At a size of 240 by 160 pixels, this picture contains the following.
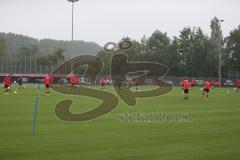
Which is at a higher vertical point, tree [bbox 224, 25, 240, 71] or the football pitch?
tree [bbox 224, 25, 240, 71]

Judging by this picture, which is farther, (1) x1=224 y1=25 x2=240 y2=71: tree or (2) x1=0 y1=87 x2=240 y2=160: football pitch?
(1) x1=224 y1=25 x2=240 y2=71: tree

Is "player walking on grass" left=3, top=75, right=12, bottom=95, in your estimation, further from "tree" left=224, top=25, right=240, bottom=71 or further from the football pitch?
"tree" left=224, top=25, right=240, bottom=71

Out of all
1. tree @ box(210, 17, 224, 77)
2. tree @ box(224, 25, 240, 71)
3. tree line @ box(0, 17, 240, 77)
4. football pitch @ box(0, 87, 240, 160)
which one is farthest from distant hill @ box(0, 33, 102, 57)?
football pitch @ box(0, 87, 240, 160)

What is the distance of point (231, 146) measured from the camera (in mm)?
11906

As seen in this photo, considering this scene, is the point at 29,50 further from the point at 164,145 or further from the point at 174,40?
the point at 164,145

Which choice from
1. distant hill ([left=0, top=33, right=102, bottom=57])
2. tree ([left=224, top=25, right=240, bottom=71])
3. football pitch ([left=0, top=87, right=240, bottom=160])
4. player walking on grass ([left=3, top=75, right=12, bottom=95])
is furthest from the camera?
distant hill ([left=0, top=33, right=102, bottom=57])

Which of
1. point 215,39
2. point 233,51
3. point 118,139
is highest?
point 215,39
